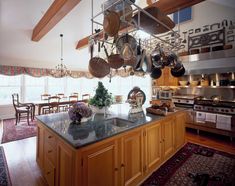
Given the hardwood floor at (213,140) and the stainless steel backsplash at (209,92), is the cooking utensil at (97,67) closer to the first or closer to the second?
the hardwood floor at (213,140)

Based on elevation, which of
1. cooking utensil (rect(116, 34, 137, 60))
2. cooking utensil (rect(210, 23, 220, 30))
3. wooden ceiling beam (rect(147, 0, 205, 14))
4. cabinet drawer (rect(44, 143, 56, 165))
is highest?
cooking utensil (rect(210, 23, 220, 30))

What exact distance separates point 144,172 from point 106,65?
4.98 ft

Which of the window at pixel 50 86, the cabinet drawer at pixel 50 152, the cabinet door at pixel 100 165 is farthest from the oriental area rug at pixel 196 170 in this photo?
the window at pixel 50 86

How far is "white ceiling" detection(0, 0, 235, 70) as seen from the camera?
356 cm

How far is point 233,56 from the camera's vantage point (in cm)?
350

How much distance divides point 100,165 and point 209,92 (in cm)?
398

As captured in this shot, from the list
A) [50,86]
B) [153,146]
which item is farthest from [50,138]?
[50,86]

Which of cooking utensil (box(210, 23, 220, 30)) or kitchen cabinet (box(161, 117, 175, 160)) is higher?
cooking utensil (box(210, 23, 220, 30))

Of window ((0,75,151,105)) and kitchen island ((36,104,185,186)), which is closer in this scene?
kitchen island ((36,104,185,186))

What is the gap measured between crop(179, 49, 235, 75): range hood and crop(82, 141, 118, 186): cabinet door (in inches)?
145

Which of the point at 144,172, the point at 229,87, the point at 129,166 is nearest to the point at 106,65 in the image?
the point at 129,166

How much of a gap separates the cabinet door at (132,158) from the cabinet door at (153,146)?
139 mm

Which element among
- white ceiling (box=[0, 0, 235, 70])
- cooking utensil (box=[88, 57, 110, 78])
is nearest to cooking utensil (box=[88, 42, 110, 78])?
cooking utensil (box=[88, 57, 110, 78])

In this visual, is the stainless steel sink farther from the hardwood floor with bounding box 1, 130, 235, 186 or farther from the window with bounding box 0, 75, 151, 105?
the window with bounding box 0, 75, 151, 105
